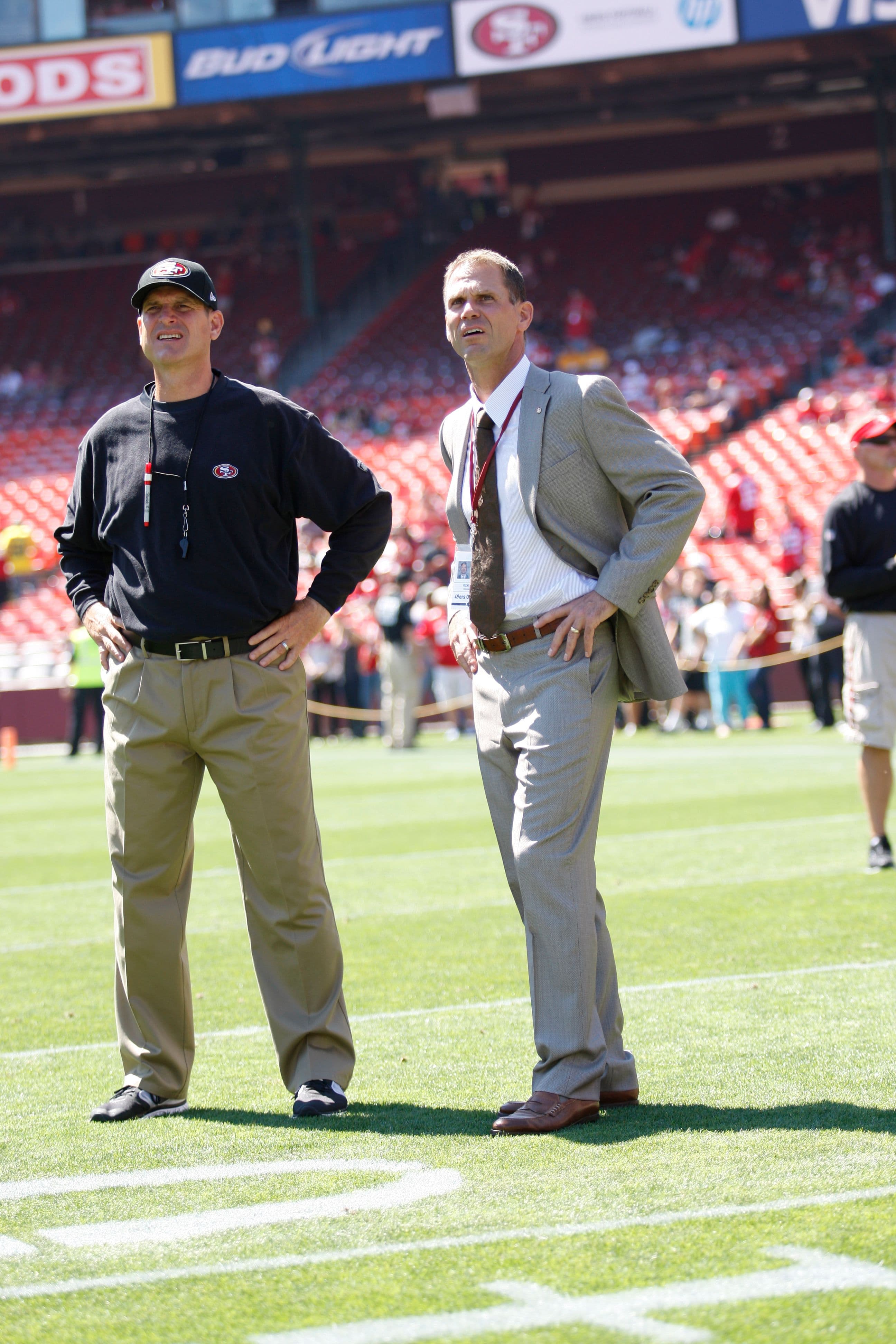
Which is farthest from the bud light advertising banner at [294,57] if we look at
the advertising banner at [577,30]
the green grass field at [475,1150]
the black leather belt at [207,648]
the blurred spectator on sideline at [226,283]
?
the black leather belt at [207,648]

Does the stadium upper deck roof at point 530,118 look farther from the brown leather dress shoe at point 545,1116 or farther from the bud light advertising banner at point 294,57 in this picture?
the brown leather dress shoe at point 545,1116

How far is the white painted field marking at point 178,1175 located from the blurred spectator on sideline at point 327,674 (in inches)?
806

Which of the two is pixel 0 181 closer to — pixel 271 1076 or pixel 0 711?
pixel 0 711

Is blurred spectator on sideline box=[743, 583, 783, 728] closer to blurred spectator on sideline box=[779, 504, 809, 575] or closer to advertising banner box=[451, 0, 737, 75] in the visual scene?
blurred spectator on sideline box=[779, 504, 809, 575]

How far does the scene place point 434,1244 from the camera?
10.7ft

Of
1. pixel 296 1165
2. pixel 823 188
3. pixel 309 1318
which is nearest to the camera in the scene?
pixel 309 1318

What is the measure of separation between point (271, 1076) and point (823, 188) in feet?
114

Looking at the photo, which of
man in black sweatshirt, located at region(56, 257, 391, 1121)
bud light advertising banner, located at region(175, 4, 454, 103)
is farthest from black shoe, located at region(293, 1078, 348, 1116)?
bud light advertising banner, located at region(175, 4, 454, 103)

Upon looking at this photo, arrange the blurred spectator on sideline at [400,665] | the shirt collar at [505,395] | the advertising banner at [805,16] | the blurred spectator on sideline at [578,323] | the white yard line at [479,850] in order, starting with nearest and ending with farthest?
the shirt collar at [505,395]
the white yard line at [479,850]
the blurred spectator on sideline at [400,665]
the advertising banner at [805,16]
the blurred spectator on sideline at [578,323]

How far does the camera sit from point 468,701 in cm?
2194

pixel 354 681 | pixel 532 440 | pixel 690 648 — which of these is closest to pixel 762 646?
pixel 690 648

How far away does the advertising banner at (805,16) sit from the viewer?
3002cm

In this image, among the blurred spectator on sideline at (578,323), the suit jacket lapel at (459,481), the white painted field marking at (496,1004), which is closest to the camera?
the suit jacket lapel at (459,481)

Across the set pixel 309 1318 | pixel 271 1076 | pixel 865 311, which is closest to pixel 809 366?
pixel 865 311
